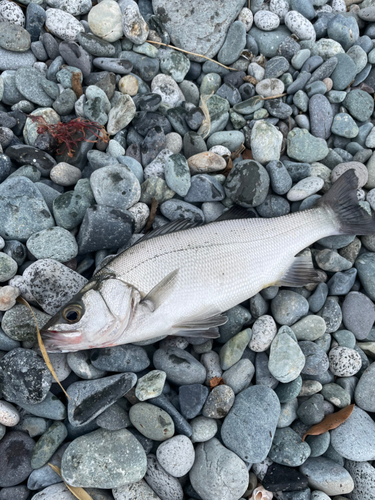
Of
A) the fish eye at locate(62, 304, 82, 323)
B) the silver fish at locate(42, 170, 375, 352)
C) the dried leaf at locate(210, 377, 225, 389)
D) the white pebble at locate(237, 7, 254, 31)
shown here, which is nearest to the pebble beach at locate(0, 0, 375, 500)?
the dried leaf at locate(210, 377, 225, 389)

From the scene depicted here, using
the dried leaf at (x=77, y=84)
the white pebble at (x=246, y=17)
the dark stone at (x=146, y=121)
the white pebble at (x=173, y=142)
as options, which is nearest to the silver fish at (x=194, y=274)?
the white pebble at (x=173, y=142)

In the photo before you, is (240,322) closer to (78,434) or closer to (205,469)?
(205,469)

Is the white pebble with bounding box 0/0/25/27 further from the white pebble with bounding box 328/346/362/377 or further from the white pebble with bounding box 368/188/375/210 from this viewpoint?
the white pebble with bounding box 328/346/362/377

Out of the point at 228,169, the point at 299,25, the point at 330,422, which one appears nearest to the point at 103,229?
the point at 228,169

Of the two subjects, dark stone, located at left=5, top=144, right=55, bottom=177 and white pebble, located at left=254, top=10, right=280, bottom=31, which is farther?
white pebble, located at left=254, top=10, right=280, bottom=31

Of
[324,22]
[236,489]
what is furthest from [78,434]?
[324,22]

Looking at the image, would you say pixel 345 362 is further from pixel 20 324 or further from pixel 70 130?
pixel 70 130

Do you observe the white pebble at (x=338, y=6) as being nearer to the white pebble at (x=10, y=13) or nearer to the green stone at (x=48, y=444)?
the white pebble at (x=10, y=13)
